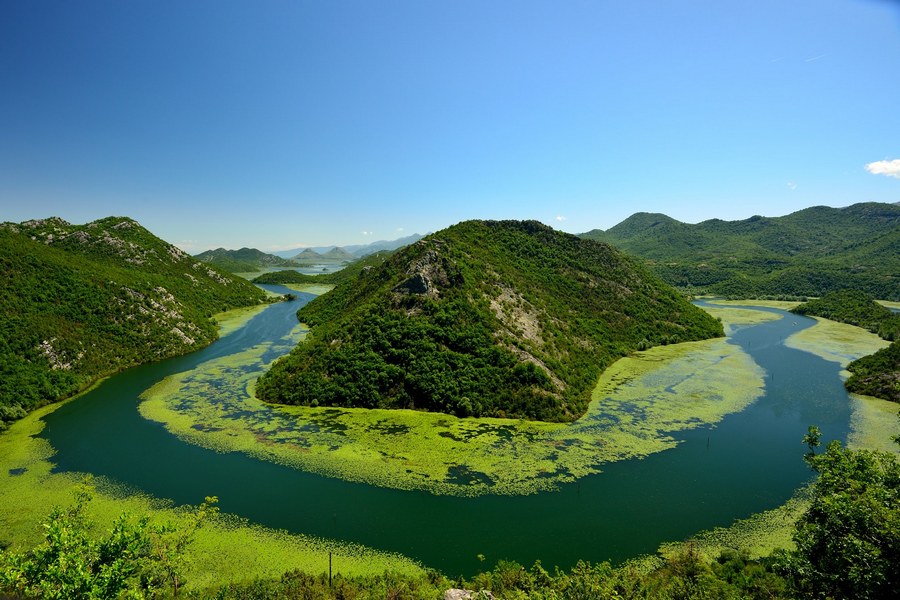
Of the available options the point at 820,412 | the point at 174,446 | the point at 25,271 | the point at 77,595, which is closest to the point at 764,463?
the point at 820,412

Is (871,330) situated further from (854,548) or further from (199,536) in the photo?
(199,536)

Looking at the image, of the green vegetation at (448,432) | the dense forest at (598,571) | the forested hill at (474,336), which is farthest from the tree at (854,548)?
the forested hill at (474,336)

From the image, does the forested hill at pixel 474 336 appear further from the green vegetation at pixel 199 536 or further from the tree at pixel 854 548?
the tree at pixel 854 548

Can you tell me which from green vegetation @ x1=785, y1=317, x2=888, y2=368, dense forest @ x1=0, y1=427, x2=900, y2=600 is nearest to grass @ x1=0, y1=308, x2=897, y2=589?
dense forest @ x1=0, y1=427, x2=900, y2=600

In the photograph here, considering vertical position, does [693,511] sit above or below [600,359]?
below

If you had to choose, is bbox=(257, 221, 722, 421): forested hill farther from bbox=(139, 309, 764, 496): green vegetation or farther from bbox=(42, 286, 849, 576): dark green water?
bbox=(42, 286, 849, 576): dark green water

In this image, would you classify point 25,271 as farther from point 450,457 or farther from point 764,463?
→ point 764,463

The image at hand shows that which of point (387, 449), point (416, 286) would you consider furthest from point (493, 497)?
point (416, 286)
